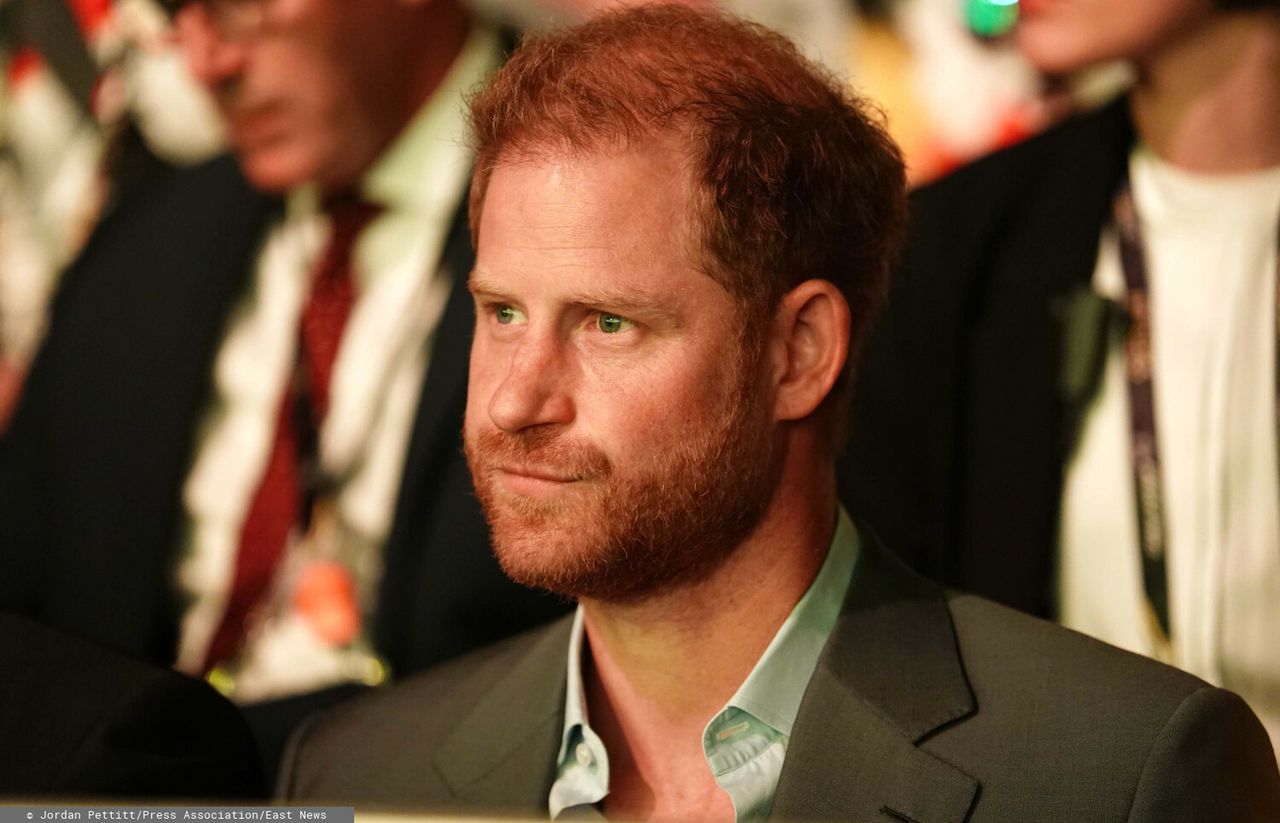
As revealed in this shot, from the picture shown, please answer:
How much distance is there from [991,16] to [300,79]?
1123 mm

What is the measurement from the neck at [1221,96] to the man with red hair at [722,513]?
0.57 metres

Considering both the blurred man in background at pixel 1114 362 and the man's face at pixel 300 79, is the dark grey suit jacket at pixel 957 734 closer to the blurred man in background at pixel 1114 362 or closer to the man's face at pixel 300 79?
the blurred man in background at pixel 1114 362

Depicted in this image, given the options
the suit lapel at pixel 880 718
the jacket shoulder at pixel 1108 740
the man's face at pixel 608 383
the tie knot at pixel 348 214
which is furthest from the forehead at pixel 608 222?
the tie knot at pixel 348 214

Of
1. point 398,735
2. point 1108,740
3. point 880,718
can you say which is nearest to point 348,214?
point 398,735

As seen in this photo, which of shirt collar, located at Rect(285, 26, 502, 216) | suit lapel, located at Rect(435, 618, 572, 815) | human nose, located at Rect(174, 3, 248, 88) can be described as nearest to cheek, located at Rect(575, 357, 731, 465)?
suit lapel, located at Rect(435, 618, 572, 815)

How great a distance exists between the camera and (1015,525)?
1.97 m

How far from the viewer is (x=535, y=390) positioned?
1.44 m

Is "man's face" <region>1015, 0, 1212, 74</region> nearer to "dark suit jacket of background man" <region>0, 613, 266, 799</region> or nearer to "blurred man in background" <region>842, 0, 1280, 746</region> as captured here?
"blurred man in background" <region>842, 0, 1280, 746</region>

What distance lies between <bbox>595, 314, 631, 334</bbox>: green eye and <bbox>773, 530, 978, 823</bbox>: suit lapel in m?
0.42

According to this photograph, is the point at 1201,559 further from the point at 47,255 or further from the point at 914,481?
the point at 47,255

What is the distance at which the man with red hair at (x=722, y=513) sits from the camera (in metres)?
1.42

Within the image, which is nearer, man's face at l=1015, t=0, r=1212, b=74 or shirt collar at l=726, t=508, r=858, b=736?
shirt collar at l=726, t=508, r=858, b=736

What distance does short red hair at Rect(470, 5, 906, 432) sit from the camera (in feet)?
→ 4.85

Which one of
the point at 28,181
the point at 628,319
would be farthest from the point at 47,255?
the point at 628,319
